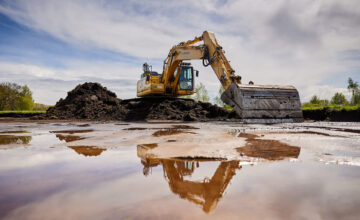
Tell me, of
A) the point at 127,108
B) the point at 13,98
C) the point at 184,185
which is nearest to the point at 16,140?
the point at 184,185

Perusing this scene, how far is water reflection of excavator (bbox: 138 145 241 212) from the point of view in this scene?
1385 mm

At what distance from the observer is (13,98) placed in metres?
37.3

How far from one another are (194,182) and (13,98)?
44.6 m

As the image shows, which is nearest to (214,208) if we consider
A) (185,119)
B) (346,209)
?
(346,209)

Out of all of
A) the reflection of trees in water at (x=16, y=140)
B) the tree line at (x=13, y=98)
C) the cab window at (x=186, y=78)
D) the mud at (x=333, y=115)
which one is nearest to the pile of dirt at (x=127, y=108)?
the cab window at (x=186, y=78)

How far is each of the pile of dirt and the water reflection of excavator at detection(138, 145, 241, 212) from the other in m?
10.2

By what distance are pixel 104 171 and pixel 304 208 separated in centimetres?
157

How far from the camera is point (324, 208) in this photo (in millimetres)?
1222

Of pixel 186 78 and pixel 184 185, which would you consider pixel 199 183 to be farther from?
pixel 186 78

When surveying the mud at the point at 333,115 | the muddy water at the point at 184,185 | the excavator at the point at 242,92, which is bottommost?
the muddy water at the point at 184,185

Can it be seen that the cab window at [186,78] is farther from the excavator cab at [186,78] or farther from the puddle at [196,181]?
the puddle at [196,181]

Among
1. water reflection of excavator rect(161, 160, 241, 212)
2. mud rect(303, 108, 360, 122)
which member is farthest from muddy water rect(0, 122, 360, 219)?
mud rect(303, 108, 360, 122)

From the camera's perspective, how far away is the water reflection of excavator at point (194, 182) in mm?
1385

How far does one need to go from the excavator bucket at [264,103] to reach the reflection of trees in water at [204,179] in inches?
233
